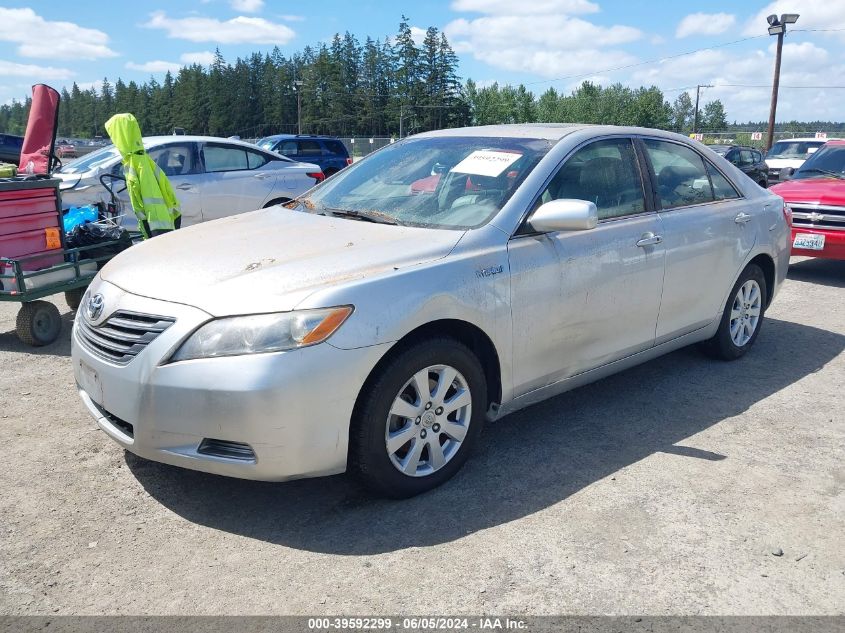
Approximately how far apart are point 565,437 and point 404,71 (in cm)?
9874

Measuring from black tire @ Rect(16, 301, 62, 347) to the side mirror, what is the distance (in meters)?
4.21

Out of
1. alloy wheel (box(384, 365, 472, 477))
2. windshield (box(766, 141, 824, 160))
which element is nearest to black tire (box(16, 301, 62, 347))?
alloy wheel (box(384, 365, 472, 477))

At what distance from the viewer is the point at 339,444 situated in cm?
303

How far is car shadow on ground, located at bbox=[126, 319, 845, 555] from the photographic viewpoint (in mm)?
3166

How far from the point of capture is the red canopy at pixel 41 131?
668 cm

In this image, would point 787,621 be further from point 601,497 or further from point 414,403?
point 414,403

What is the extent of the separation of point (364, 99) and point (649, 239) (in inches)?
3994

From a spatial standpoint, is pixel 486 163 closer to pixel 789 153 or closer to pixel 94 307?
pixel 94 307

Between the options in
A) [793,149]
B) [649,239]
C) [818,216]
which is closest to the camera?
[649,239]

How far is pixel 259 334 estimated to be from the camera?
289 cm

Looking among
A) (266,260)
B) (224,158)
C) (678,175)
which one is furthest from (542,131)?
(224,158)

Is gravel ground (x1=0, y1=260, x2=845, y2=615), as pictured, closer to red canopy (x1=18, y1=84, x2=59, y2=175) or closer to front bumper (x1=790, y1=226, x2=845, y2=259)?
red canopy (x1=18, y1=84, x2=59, y2=175)

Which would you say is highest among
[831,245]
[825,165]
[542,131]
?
[542,131]

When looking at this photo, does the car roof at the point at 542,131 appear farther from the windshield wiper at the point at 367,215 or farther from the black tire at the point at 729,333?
the black tire at the point at 729,333
